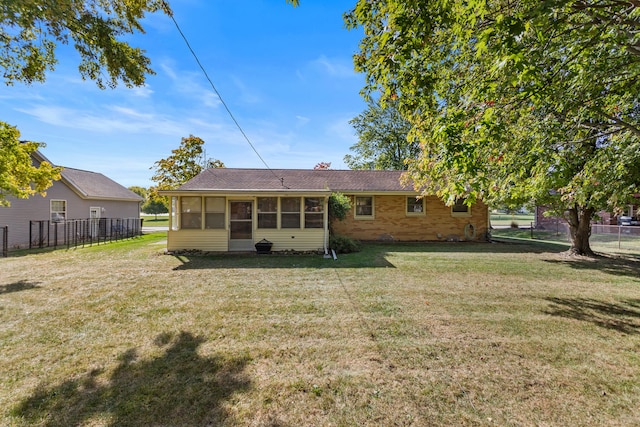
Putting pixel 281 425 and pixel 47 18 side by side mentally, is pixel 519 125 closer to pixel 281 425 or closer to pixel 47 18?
pixel 281 425

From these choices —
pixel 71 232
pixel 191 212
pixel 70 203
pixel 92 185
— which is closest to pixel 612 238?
pixel 191 212

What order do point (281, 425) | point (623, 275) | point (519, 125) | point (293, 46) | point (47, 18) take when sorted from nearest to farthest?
point (281, 425), point (47, 18), point (519, 125), point (623, 275), point (293, 46)

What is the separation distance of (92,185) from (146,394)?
21115mm

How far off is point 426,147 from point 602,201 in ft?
22.7

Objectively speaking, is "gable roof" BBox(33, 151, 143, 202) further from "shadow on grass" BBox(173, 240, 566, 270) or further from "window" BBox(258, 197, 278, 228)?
"window" BBox(258, 197, 278, 228)

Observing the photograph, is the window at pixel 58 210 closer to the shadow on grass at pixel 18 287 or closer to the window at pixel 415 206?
the shadow on grass at pixel 18 287

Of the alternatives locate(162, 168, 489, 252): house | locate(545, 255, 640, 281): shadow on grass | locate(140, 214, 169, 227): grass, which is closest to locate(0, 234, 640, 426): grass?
locate(545, 255, 640, 281): shadow on grass

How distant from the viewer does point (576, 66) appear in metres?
4.54

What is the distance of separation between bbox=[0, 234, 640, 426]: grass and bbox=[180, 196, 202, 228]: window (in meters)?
4.27

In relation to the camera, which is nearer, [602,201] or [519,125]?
[519,125]

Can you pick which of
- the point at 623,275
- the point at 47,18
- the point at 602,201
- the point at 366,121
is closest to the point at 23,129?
the point at 47,18

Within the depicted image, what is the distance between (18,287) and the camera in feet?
20.7

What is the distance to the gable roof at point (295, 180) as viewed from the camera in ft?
42.4

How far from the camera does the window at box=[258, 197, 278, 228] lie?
37.9ft
